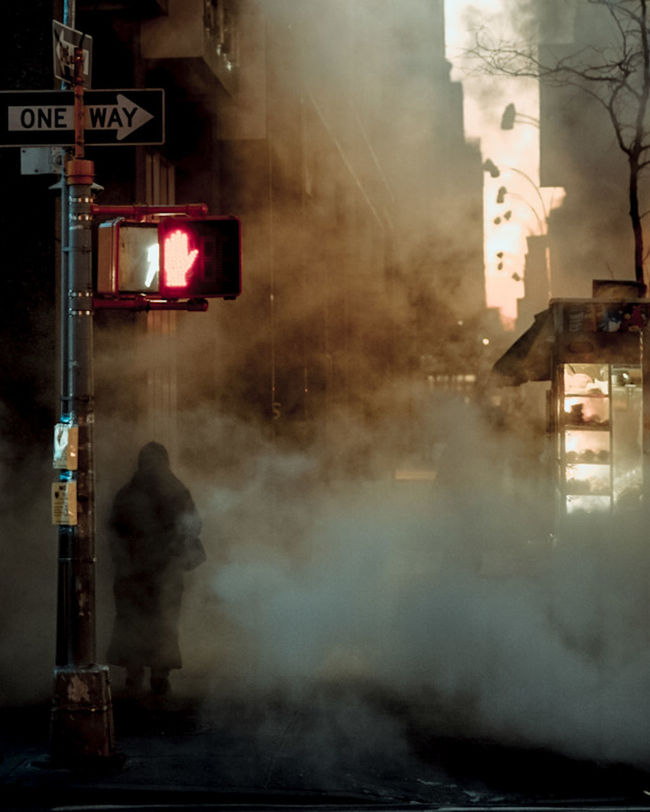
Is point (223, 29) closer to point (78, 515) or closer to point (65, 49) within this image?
point (65, 49)

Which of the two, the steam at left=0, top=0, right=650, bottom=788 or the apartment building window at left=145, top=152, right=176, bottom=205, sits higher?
the apartment building window at left=145, top=152, right=176, bottom=205

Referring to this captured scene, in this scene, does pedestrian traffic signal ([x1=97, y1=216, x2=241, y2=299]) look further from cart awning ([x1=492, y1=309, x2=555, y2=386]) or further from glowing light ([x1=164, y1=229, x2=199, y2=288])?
cart awning ([x1=492, y1=309, x2=555, y2=386])

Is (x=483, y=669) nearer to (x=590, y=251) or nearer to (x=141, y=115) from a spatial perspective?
(x=141, y=115)

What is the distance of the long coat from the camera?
6113mm

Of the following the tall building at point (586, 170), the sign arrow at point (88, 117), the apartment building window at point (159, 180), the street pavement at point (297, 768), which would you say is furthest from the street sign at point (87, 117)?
the tall building at point (586, 170)

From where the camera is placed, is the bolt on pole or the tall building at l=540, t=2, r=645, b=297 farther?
the tall building at l=540, t=2, r=645, b=297

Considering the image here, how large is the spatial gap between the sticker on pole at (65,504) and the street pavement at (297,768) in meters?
0.94

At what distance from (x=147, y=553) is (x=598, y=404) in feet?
16.9

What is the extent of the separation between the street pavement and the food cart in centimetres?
495

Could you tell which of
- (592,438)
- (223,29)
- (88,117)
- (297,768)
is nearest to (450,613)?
(592,438)

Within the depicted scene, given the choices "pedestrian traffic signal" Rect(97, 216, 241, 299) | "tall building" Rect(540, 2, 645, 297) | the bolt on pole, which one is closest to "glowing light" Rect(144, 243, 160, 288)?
"pedestrian traffic signal" Rect(97, 216, 241, 299)

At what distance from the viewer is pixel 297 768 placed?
455 cm

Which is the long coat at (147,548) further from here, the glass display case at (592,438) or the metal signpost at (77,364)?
the glass display case at (592,438)

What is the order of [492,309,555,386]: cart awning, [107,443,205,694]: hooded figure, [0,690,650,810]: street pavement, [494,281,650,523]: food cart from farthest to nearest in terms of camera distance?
[492,309,555,386]: cart awning → [494,281,650,523]: food cart → [107,443,205,694]: hooded figure → [0,690,650,810]: street pavement
